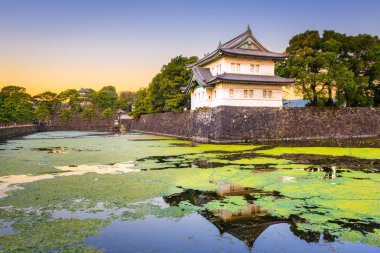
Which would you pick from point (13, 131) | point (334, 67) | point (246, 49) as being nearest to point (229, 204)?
point (246, 49)

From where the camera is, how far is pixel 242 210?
6941 mm

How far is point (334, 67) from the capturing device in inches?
1173

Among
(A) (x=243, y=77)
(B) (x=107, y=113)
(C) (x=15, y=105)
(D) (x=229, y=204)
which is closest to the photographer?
(D) (x=229, y=204)

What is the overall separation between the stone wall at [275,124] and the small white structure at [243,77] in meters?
1.02

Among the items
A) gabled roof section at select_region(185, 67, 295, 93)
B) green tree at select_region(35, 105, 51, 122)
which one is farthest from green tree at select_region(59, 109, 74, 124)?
gabled roof section at select_region(185, 67, 295, 93)

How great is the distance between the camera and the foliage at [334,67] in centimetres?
2944

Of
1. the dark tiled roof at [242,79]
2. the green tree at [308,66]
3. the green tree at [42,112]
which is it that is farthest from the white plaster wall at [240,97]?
the green tree at [42,112]

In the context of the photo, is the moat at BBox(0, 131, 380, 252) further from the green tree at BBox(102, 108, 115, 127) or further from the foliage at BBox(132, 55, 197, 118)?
the green tree at BBox(102, 108, 115, 127)

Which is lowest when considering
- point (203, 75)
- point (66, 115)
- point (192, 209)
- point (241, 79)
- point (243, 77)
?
point (192, 209)

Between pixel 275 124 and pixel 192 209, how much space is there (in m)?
21.9

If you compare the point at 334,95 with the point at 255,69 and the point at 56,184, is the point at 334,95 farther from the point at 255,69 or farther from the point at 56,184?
the point at 56,184

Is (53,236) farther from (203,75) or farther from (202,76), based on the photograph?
(203,75)

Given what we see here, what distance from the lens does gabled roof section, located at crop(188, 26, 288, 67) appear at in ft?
89.1

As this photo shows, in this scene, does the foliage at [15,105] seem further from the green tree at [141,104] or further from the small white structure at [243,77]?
the small white structure at [243,77]
